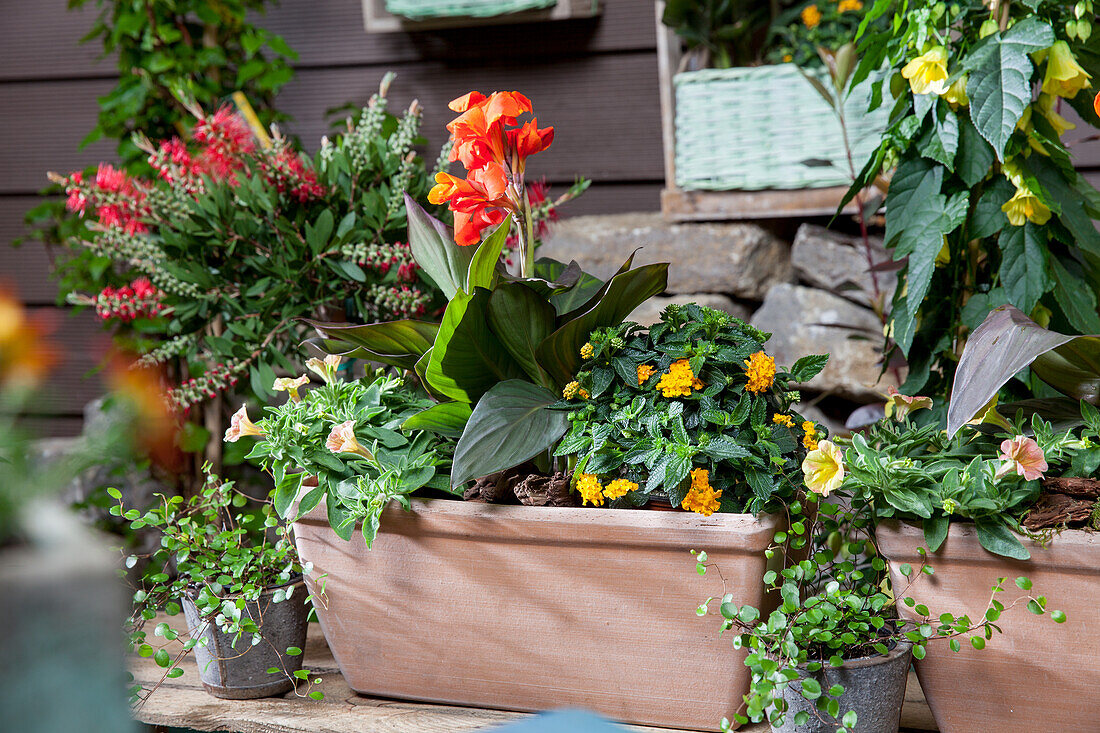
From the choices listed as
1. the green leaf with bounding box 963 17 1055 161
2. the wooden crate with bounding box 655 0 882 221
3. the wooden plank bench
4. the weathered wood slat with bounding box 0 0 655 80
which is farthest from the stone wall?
the wooden plank bench

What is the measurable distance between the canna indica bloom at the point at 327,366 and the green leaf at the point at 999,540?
1.97 ft

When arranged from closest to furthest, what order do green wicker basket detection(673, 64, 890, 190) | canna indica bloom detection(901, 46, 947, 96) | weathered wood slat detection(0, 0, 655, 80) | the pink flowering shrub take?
canna indica bloom detection(901, 46, 947, 96) → the pink flowering shrub → green wicker basket detection(673, 64, 890, 190) → weathered wood slat detection(0, 0, 655, 80)

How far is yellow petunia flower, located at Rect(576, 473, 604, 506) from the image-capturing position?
2.34 ft

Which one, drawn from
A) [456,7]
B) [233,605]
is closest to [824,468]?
[233,605]

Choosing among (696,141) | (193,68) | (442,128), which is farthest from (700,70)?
(193,68)

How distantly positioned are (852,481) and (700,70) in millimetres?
999

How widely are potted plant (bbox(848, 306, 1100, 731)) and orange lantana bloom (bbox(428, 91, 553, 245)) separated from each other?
15.5 inches

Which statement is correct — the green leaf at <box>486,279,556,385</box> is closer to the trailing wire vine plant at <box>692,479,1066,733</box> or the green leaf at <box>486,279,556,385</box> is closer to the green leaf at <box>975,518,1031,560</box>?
the trailing wire vine plant at <box>692,479,1066,733</box>

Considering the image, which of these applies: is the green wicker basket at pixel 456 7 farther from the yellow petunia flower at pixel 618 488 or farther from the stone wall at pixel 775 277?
the yellow petunia flower at pixel 618 488

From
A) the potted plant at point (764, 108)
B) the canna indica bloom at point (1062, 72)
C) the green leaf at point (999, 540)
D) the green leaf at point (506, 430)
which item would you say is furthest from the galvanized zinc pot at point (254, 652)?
the potted plant at point (764, 108)

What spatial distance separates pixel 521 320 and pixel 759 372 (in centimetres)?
21

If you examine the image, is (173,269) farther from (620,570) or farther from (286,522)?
(620,570)

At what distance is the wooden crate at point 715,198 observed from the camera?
145 cm

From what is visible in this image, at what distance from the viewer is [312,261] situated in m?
1.11
